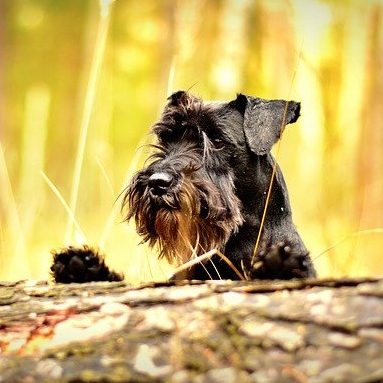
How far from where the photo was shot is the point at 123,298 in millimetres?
2156

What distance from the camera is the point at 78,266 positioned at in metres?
3.01

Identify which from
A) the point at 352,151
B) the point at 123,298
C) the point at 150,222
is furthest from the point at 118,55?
the point at 123,298

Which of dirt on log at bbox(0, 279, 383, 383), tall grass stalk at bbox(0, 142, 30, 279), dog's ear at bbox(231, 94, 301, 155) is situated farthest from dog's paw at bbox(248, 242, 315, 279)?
tall grass stalk at bbox(0, 142, 30, 279)

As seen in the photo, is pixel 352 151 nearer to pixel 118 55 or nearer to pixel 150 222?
pixel 150 222

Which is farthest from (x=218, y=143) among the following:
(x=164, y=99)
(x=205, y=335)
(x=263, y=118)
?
(x=205, y=335)

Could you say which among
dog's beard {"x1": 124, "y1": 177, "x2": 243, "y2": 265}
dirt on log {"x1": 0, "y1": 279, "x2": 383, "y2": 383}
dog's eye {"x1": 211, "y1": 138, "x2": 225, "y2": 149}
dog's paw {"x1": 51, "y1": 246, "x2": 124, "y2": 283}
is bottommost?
dirt on log {"x1": 0, "y1": 279, "x2": 383, "y2": 383}

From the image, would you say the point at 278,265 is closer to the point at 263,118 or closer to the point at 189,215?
the point at 189,215

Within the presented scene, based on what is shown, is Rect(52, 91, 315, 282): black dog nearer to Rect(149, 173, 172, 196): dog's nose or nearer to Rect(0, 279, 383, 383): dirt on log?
Rect(149, 173, 172, 196): dog's nose

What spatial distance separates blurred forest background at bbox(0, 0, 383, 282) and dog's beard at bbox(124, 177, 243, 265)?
0.17 m

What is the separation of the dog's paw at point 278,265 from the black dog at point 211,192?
72 cm

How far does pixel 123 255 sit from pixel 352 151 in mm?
6759

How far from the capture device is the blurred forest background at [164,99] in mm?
3621

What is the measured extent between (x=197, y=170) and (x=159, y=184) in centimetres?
22

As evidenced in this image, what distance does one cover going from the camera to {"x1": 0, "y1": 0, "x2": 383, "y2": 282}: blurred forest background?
3.62 m
